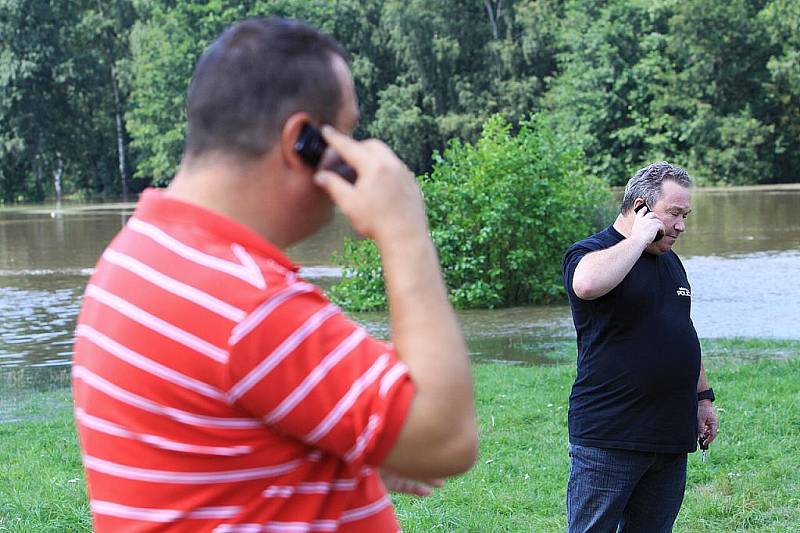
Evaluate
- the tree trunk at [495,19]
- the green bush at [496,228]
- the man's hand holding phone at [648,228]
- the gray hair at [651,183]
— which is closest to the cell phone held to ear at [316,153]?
the man's hand holding phone at [648,228]

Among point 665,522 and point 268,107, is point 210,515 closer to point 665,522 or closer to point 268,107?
point 268,107

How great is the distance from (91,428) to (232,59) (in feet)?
1.89

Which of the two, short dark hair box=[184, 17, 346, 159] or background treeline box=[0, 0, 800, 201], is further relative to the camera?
background treeline box=[0, 0, 800, 201]

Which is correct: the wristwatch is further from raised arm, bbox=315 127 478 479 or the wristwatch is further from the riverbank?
raised arm, bbox=315 127 478 479

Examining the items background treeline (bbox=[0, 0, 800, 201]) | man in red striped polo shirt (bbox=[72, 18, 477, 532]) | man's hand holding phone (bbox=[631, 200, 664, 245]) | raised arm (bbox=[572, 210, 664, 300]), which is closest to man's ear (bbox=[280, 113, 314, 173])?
man in red striped polo shirt (bbox=[72, 18, 477, 532])

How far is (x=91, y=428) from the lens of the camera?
1.47 meters

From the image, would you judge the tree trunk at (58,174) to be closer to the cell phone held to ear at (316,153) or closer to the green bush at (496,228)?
the green bush at (496,228)

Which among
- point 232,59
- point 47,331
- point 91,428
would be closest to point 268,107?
point 232,59

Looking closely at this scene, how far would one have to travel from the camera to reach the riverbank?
17.3 ft

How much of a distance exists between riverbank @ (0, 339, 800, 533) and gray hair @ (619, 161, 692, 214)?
1.95m

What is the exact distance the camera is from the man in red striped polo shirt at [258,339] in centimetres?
136

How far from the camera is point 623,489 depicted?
388cm

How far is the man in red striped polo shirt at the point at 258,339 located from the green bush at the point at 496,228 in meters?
14.3

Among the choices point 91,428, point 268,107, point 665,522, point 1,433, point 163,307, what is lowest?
point 1,433
